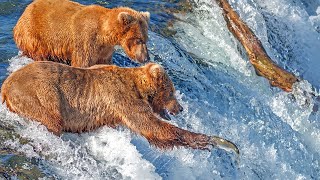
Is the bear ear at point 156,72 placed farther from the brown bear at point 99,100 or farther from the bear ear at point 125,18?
the bear ear at point 125,18

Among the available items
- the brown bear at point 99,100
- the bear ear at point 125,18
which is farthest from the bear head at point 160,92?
the bear ear at point 125,18

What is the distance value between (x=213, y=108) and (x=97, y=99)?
7.95ft

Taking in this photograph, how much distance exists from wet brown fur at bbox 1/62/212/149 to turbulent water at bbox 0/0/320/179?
0.19 metres

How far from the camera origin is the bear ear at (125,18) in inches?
344

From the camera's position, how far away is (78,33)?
8.84 meters

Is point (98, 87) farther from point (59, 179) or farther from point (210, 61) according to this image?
point (210, 61)

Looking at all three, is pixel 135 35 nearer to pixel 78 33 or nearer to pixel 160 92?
pixel 78 33

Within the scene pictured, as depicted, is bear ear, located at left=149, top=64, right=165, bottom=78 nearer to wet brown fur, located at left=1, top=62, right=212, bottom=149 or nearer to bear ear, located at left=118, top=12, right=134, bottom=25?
wet brown fur, located at left=1, top=62, right=212, bottom=149

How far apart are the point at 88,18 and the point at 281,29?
18.0 ft

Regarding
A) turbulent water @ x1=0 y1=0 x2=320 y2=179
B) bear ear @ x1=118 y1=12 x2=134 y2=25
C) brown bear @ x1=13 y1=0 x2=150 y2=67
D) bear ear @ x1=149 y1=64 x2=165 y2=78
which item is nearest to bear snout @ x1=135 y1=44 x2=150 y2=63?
brown bear @ x1=13 y1=0 x2=150 y2=67

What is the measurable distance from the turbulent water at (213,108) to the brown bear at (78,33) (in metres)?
0.39

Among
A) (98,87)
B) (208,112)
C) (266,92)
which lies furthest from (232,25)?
(98,87)

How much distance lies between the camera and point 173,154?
814 centimetres

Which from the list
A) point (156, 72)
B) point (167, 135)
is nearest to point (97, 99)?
point (156, 72)
